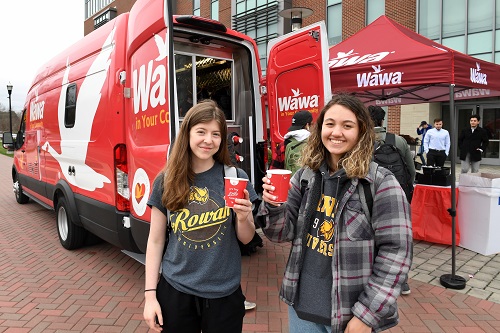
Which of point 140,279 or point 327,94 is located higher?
point 327,94

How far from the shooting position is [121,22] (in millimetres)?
3787

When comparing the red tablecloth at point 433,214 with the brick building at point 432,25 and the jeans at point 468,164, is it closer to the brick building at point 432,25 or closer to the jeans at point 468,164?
the jeans at point 468,164

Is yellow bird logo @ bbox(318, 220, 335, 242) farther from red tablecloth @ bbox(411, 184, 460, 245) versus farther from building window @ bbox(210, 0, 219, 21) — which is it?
building window @ bbox(210, 0, 219, 21)

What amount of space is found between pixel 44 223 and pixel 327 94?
565cm

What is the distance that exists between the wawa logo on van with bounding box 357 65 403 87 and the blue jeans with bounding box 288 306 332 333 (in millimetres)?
3619

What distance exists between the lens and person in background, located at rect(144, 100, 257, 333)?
1706 millimetres

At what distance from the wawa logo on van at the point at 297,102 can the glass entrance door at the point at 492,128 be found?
44.3 feet

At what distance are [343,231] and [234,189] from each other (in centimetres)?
47

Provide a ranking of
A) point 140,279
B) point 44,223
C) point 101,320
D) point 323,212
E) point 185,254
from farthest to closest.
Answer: point 44,223 < point 140,279 < point 101,320 < point 185,254 < point 323,212

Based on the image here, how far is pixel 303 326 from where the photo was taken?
1.65m

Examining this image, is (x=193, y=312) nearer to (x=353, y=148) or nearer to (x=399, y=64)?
(x=353, y=148)

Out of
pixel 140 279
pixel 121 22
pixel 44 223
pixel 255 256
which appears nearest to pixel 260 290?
pixel 255 256

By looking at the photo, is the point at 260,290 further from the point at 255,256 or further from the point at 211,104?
the point at 211,104

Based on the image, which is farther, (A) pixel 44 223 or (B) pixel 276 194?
(A) pixel 44 223
